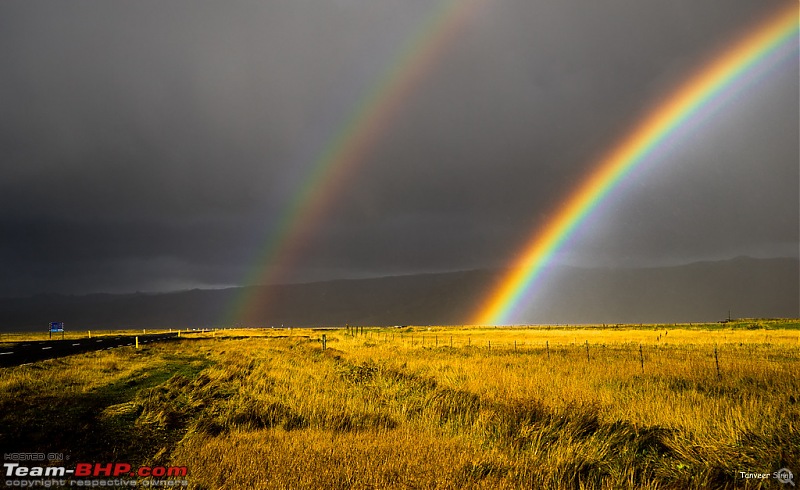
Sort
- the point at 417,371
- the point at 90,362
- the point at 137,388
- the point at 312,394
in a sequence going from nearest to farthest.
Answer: the point at 312,394 → the point at 137,388 → the point at 417,371 → the point at 90,362

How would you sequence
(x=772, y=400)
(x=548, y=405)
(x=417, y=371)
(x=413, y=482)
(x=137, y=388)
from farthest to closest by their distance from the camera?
(x=417, y=371)
(x=137, y=388)
(x=772, y=400)
(x=548, y=405)
(x=413, y=482)

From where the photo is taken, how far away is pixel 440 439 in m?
8.19

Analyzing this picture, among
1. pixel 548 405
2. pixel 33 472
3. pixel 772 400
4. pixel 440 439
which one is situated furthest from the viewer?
pixel 772 400

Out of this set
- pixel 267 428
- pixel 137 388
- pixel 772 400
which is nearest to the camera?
pixel 267 428

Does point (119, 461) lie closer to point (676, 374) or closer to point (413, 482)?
point (413, 482)

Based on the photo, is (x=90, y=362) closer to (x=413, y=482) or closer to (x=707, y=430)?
(x=413, y=482)

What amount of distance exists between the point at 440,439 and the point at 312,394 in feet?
17.3

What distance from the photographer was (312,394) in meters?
12.5

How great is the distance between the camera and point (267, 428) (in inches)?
368

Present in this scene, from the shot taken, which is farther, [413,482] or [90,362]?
[90,362]

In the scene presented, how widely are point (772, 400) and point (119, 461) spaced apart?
44.0 feet

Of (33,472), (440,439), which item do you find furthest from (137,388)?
(440,439)

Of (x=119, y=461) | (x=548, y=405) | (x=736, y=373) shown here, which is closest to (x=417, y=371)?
(x=548, y=405)

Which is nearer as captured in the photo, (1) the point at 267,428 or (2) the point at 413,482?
(2) the point at 413,482
